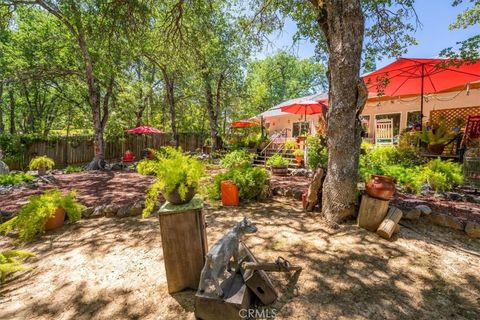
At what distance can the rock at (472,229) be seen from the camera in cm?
316

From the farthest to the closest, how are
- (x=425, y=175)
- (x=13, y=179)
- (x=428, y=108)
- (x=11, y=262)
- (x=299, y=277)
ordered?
(x=428, y=108)
(x=13, y=179)
(x=425, y=175)
(x=11, y=262)
(x=299, y=277)

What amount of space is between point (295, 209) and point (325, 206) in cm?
73

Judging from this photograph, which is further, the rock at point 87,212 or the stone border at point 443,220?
the rock at point 87,212

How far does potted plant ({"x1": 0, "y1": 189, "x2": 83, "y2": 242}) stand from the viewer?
3.53m

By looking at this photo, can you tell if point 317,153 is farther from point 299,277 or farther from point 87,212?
point 87,212

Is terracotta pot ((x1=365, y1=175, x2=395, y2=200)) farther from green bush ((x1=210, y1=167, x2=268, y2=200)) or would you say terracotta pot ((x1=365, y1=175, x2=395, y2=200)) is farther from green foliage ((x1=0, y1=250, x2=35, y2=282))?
green foliage ((x1=0, y1=250, x2=35, y2=282))

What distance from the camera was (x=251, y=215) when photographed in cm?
416

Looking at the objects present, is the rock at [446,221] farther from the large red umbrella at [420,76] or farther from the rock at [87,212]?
the rock at [87,212]

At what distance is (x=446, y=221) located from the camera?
3385mm

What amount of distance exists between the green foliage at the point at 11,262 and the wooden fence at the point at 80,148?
10.1 meters

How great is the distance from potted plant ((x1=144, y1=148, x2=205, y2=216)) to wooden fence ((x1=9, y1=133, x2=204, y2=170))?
11983 mm

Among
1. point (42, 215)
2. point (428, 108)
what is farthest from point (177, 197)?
point (428, 108)

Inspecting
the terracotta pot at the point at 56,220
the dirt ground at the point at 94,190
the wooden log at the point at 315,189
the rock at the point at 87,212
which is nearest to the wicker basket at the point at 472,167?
the wooden log at the point at 315,189

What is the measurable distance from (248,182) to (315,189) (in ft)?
4.34
